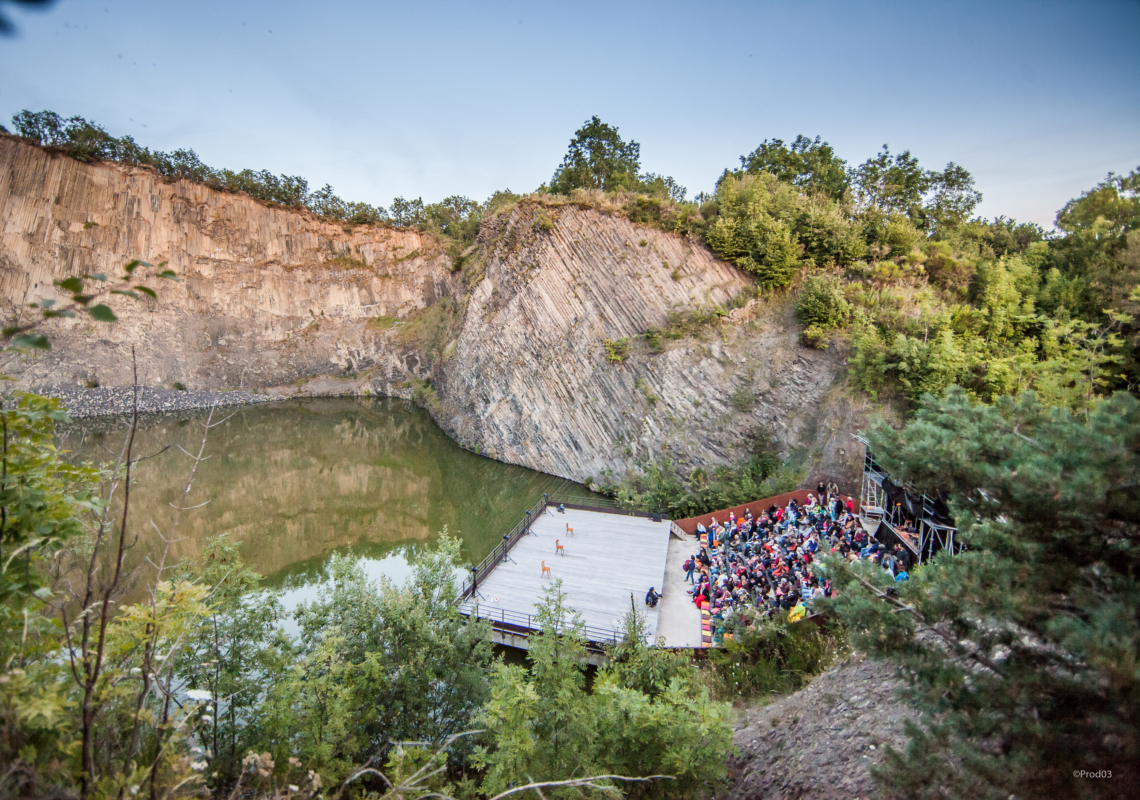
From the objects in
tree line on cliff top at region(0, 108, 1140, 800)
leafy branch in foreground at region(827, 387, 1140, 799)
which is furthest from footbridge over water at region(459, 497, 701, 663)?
leafy branch in foreground at region(827, 387, 1140, 799)

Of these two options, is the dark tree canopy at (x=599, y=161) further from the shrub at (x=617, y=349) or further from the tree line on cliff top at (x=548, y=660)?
the tree line on cliff top at (x=548, y=660)

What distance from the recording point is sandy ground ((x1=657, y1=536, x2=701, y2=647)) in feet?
40.2

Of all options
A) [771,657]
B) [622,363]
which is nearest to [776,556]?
[771,657]

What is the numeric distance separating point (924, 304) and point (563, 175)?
2243 centimetres

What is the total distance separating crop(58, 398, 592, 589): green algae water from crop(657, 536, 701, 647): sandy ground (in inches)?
272

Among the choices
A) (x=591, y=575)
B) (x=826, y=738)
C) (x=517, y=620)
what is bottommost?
(x=517, y=620)

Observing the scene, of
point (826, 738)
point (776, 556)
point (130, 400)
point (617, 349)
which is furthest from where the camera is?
point (130, 400)

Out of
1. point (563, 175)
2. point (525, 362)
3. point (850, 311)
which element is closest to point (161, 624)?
point (850, 311)

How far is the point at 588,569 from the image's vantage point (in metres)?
15.4

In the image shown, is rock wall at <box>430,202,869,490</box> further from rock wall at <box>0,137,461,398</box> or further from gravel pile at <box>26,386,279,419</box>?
gravel pile at <box>26,386,279,419</box>

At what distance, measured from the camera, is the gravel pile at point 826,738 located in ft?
23.2

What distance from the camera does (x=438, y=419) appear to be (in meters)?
39.2

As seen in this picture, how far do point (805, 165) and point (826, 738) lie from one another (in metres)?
29.2

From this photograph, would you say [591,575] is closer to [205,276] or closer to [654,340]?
[654,340]
